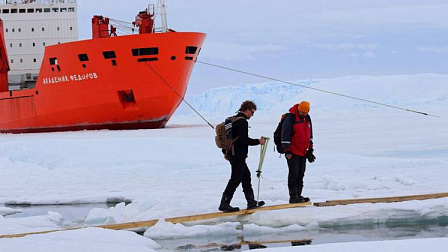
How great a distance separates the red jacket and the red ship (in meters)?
16.5

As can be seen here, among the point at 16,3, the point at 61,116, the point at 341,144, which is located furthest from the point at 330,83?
the point at 341,144

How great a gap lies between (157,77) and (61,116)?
4026mm

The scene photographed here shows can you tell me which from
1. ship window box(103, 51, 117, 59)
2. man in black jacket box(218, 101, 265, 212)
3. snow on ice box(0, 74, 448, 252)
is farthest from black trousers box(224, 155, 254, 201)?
ship window box(103, 51, 117, 59)

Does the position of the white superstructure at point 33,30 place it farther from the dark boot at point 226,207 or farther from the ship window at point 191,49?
the dark boot at point 226,207

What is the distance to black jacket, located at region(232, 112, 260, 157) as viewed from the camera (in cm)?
635

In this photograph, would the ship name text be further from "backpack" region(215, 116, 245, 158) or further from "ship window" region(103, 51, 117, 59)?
"backpack" region(215, 116, 245, 158)

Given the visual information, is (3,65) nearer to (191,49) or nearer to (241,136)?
(191,49)

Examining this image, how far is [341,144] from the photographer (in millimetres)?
16469

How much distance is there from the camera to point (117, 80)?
23344mm

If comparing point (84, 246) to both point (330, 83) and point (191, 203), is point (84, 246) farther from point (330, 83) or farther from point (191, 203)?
point (330, 83)

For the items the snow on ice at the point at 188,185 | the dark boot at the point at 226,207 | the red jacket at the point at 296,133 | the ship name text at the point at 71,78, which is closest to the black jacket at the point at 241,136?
the red jacket at the point at 296,133

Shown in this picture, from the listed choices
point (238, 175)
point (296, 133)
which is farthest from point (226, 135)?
point (296, 133)

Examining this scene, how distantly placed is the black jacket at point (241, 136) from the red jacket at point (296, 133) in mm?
353

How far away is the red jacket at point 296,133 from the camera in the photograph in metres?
6.57
